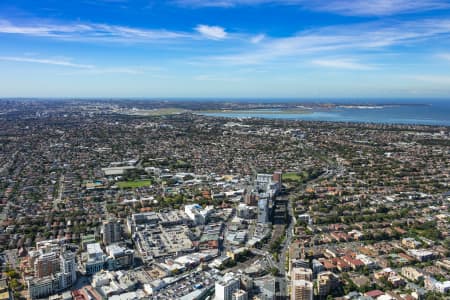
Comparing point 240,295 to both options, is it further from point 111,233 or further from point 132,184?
point 132,184

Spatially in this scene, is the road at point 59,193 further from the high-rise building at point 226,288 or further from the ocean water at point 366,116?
the ocean water at point 366,116

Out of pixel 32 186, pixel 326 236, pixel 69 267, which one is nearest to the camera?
pixel 69 267

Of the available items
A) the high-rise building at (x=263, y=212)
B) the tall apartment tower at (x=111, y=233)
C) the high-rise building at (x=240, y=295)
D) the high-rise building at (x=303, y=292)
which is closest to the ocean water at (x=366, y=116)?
the high-rise building at (x=263, y=212)

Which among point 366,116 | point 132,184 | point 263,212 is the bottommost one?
point 132,184

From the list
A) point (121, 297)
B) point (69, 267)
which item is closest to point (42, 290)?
point (69, 267)

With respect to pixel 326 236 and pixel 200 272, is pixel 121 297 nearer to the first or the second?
pixel 200 272

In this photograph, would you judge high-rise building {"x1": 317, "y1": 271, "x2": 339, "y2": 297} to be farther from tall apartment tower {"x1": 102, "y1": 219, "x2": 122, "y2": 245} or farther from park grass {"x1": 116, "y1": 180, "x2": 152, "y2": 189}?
park grass {"x1": 116, "y1": 180, "x2": 152, "y2": 189}

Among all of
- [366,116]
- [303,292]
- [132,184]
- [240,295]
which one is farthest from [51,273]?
[366,116]
